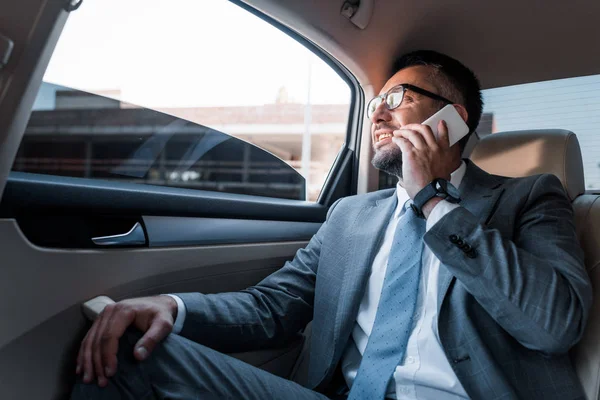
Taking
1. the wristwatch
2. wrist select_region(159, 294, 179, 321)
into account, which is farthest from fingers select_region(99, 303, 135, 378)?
the wristwatch

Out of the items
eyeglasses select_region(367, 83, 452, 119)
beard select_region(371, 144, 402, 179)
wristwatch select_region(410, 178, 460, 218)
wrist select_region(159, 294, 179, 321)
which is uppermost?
eyeglasses select_region(367, 83, 452, 119)

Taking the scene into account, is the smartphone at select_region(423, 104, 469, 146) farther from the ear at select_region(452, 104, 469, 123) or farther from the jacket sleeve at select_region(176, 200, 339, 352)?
the jacket sleeve at select_region(176, 200, 339, 352)

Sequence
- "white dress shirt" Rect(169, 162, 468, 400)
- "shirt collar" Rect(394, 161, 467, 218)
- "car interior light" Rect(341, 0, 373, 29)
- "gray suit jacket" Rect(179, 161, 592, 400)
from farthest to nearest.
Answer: "car interior light" Rect(341, 0, 373, 29), "shirt collar" Rect(394, 161, 467, 218), "white dress shirt" Rect(169, 162, 468, 400), "gray suit jacket" Rect(179, 161, 592, 400)

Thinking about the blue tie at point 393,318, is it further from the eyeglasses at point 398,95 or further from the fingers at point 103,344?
the fingers at point 103,344

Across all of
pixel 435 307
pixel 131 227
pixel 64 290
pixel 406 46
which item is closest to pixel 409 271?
pixel 435 307

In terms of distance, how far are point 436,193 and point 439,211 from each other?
69 mm

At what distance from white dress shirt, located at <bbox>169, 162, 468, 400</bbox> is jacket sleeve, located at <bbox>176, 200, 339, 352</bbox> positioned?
8cm

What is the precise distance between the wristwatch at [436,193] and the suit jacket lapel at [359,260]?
0.30m

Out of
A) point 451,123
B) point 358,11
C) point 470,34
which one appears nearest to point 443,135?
point 451,123

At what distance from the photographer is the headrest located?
1.79 m

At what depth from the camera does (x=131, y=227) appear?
1454mm

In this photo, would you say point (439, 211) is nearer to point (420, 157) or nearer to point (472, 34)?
point (420, 157)

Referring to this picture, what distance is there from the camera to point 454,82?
1.93 m

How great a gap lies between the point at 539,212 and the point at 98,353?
1232 millimetres
